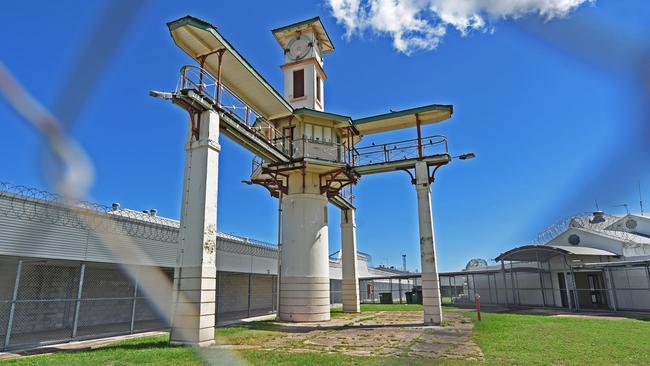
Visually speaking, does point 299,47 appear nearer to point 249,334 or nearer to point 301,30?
point 301,30

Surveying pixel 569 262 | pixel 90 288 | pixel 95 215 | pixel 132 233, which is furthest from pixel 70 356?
pixel 569 262

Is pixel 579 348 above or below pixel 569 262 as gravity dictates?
below

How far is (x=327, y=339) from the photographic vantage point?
13281 millimetres

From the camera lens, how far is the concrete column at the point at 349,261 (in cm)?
2612

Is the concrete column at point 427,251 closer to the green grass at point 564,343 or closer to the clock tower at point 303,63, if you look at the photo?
the green grass at point 564,343


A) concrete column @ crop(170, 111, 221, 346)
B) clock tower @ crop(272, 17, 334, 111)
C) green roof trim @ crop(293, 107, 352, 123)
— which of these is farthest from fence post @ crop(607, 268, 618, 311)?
concrete column @ crop(170, 111, 221, 346)

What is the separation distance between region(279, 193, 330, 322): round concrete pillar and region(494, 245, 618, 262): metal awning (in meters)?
12.9

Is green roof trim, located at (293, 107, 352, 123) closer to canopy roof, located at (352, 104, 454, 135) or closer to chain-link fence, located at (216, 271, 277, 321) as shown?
canopy roof, located at (352, 104, 454, 135)

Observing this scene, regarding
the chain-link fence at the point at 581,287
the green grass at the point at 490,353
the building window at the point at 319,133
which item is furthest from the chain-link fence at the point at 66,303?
the chain-link fence at the point at 581,287

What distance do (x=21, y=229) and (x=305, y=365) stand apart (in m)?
8.99

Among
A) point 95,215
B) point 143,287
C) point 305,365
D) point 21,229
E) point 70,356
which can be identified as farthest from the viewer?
point 143,287

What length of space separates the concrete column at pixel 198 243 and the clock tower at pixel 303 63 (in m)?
10.5

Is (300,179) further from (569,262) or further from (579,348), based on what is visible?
(569,262)

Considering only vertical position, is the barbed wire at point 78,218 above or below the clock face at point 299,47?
below
